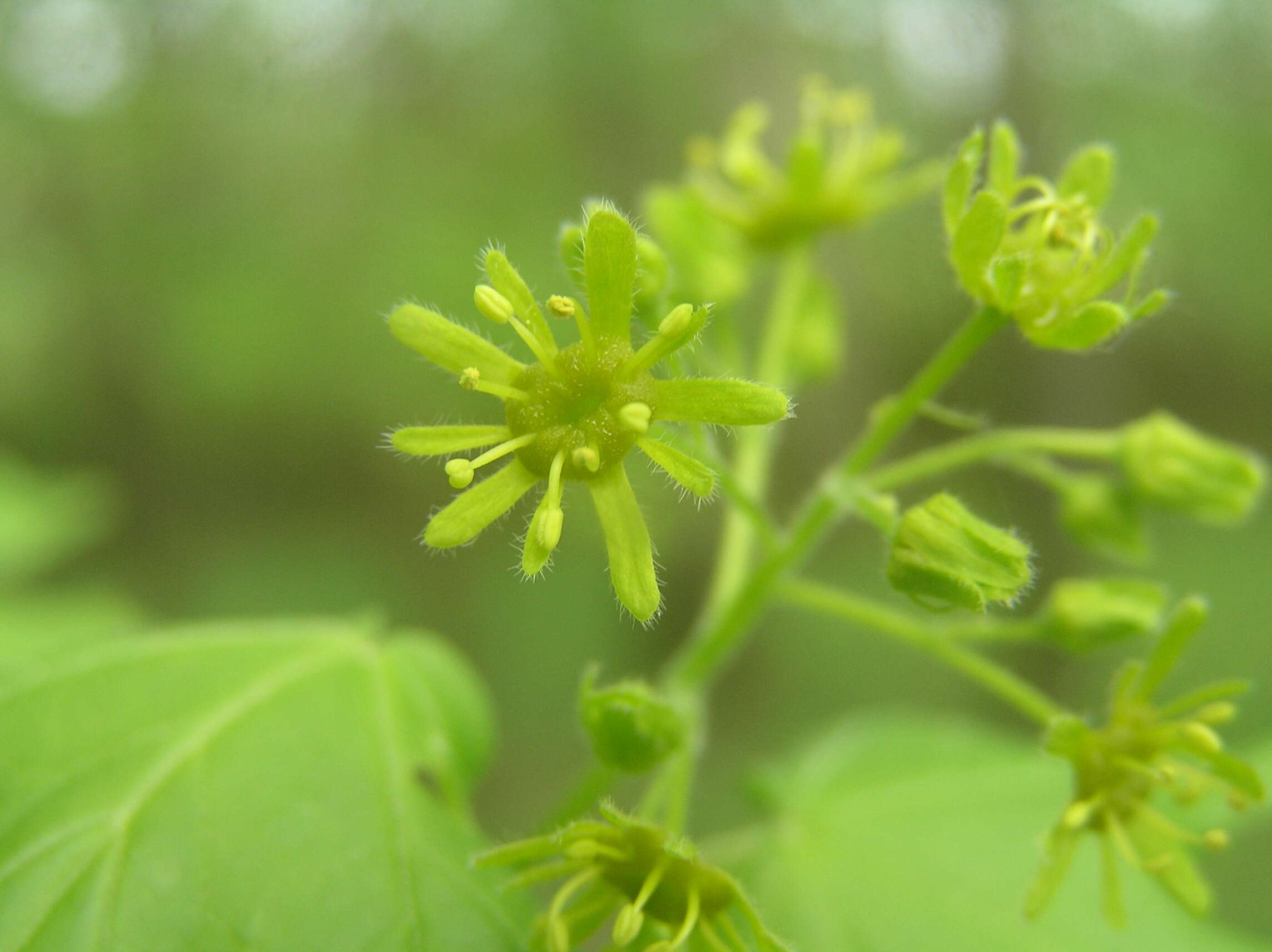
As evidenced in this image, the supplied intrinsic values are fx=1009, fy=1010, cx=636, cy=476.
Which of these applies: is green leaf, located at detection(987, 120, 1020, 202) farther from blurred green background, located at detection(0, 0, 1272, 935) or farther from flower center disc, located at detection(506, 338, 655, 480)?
blurred green background, located at detection(0, 0, 1272, 935)

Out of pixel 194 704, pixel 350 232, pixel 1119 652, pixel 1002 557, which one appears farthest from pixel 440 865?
pixel 350 232

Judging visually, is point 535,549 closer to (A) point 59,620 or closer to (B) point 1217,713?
(B) point 1217,713

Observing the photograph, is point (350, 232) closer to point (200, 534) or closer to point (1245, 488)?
point (200, 534)

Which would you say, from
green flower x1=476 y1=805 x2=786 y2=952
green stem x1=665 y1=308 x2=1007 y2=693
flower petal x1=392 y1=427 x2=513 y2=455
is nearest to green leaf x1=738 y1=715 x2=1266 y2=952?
green stem x1=665 y1=308 x2=1007 y2=693

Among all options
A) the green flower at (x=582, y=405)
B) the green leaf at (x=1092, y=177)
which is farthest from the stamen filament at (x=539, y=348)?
the green leaf at (x=1092, y=177)

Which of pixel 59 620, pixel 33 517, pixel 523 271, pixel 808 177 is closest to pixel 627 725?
pixel 808 177

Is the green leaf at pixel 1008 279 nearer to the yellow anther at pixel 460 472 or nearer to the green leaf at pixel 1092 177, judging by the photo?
the green leaf at pixel 1092 177

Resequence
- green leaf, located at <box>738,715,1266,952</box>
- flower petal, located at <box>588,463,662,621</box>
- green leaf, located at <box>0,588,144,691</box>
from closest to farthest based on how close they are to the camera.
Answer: flower petal, located at <box>588,463,662,621</box> < green leaf, located at <box>738,715,1266,952</box> < green leaf, located at <box>0,588,144,691</box>
